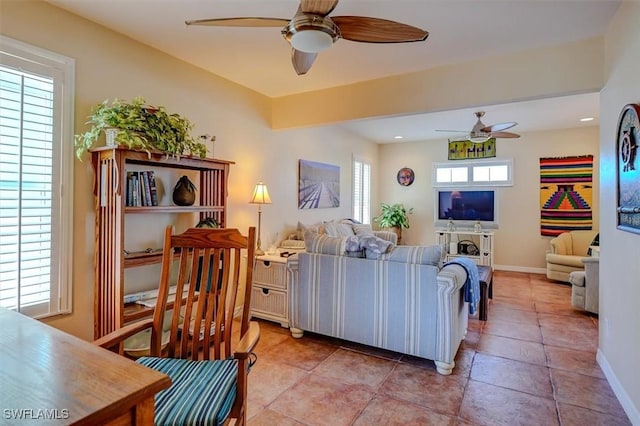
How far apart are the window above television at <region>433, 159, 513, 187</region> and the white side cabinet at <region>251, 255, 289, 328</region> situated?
449 cm

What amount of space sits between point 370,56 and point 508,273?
488 cm

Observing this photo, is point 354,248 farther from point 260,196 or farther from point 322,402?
point 260,196

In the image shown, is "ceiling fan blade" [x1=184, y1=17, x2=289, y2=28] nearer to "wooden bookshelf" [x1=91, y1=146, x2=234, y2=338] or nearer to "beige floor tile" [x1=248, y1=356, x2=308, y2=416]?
"wooden bookshelf" [x1=91, y1=146, x2=234, y2=338]

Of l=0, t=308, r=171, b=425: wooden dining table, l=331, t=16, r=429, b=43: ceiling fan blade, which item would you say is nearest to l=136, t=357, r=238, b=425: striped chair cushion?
l=0, t=308, r=171, b=425: wooden dining table

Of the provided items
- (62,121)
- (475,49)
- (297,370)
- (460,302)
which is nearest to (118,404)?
(297,370)

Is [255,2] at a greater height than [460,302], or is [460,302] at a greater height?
[255,2]

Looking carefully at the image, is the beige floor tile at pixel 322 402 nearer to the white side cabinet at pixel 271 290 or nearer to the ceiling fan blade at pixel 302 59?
the white side cabinet at pixel 271 290

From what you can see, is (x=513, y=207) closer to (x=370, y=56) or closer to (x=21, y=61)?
(x=370, y=56)

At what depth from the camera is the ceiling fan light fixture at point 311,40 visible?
5.42 feet

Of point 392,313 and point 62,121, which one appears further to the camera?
point 392,313

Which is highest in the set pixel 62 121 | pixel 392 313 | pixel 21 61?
pixel 21 61

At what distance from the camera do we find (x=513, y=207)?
6.21 metres

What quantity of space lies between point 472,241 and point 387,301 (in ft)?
14.2

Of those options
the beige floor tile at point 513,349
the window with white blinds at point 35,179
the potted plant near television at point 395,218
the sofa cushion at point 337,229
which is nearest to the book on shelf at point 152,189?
the window with white blinds at point 35,179
